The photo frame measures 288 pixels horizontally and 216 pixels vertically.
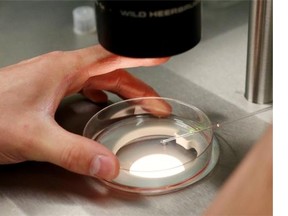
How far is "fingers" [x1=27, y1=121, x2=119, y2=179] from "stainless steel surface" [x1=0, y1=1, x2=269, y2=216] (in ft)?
0.10

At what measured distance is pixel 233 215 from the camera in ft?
1.58

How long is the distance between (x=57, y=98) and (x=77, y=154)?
0.09 meters

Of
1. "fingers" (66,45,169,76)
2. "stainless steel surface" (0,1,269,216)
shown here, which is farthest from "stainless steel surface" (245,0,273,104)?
"fingers" (66,45,169,76)

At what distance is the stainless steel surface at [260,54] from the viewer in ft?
2.13

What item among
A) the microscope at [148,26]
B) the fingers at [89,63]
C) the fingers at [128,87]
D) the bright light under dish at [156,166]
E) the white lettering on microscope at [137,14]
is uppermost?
the white lettering on microscope at [137,14]

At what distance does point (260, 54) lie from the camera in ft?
2.18

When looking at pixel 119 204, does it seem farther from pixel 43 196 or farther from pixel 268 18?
pixel 268 18

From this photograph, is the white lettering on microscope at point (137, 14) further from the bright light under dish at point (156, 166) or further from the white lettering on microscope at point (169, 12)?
the bright light under dish at point (156, 166)

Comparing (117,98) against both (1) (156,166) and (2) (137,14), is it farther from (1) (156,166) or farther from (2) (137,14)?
(2) (137,14)

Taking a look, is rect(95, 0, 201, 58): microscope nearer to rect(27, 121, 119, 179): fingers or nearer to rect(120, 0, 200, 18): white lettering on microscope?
rect(120, 0, 200, 18): white lettering on microscope

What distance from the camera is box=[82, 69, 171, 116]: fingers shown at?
68 centimetres

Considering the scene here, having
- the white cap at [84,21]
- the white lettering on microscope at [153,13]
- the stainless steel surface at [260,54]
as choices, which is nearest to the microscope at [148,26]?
the white lettering on microscope at [153,13]

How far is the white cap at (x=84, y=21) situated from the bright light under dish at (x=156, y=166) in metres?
0.28
